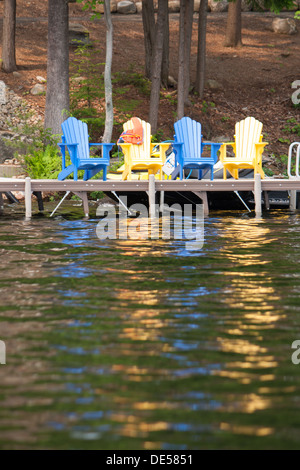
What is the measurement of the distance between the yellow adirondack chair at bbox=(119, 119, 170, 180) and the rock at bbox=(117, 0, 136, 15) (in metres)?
18.9

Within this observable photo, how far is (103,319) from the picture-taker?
18.8ft

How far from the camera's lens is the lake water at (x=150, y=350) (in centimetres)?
384

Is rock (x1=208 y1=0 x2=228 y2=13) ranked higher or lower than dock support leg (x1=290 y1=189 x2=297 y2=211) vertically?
higher

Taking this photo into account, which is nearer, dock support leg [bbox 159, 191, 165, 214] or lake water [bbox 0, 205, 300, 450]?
lake water [bbox 0, 205, 300, 450]

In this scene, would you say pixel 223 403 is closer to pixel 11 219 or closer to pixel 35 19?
pixel 11 219

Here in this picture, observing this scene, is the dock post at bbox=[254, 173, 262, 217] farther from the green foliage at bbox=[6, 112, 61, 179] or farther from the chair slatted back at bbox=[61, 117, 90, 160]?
the green foliage at bbox=[6, 112, 61, 179]

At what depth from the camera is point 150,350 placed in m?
4.99

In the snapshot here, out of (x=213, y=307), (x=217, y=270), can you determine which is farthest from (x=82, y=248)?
(x=213, y=307)

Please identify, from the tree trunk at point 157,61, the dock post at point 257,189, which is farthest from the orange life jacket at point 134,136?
the tree trunk at point 157,61

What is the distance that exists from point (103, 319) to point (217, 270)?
227 cm

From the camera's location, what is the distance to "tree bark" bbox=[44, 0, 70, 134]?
651 inches

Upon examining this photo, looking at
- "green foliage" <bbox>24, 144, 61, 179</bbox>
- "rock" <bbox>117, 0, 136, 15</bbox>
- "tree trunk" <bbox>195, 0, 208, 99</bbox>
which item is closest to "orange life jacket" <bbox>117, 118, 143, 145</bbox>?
"green foliage" <bbox>24, 144, 61, 179</bbox>

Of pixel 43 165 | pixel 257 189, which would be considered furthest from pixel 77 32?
pixel 257 189

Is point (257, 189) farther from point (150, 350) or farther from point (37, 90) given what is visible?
point (37, 90)
